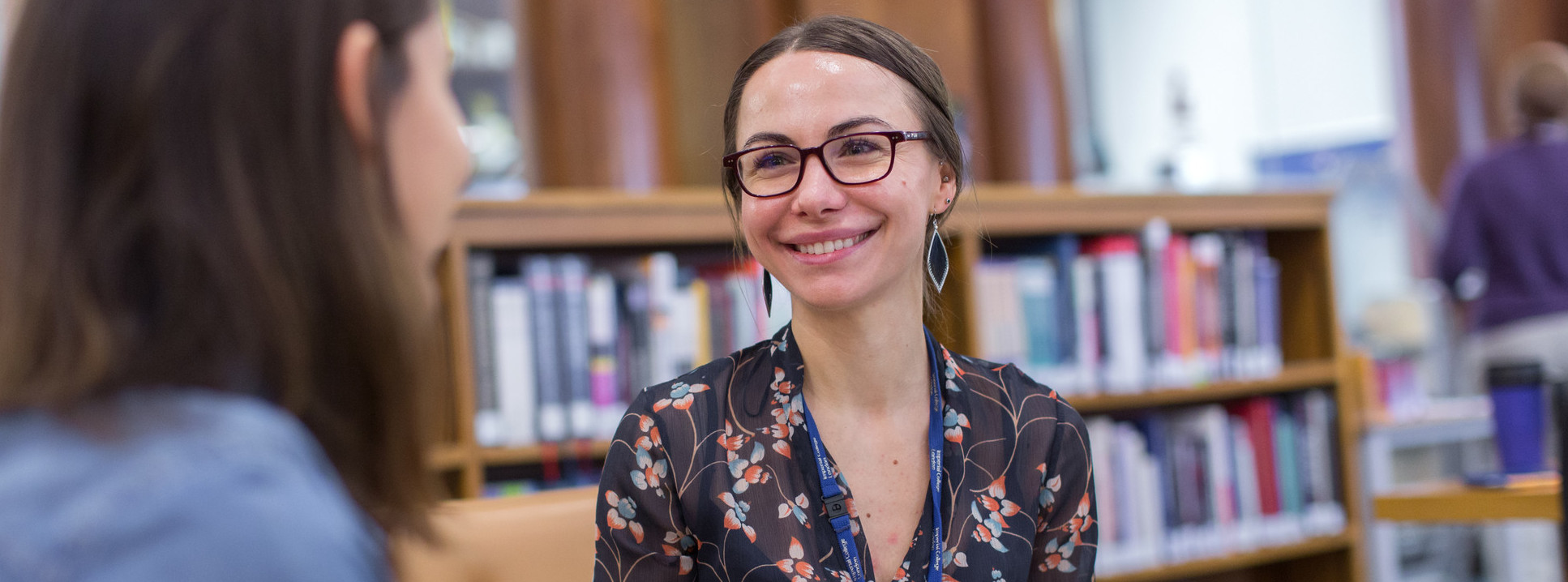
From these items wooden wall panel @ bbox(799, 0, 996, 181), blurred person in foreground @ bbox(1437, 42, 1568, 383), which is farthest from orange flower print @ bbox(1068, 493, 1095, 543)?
blurred person in foreground @ bbox(1437, 42, 1568, 383)

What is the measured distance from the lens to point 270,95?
54cm

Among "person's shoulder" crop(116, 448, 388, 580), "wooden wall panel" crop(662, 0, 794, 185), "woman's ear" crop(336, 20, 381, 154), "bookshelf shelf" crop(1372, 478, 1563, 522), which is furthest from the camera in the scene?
"wooden wall panel" crop(662, 0, 794, 185)

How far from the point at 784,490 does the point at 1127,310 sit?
1617mm

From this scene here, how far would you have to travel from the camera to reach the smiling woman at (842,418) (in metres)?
1.28

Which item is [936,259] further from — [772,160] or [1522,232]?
[1522,232]

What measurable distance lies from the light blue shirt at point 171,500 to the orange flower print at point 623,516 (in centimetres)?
79

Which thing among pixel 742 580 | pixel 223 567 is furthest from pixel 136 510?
pixel 742 580

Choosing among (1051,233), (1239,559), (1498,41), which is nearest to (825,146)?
(1051,233)

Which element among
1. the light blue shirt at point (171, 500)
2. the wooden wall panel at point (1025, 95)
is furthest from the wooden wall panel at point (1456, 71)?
the light blue shirt at point (171, 500)

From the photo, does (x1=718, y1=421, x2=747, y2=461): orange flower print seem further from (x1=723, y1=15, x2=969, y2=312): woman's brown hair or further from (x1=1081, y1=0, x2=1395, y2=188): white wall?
(x1=1081, y1=0, x2=1395, y2=188): white wall

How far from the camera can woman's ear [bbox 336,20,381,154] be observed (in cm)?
56

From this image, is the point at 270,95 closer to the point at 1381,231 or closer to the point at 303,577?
the point at 303,577

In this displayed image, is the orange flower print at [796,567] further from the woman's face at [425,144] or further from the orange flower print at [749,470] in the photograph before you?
A: the woman's face at [425,144]

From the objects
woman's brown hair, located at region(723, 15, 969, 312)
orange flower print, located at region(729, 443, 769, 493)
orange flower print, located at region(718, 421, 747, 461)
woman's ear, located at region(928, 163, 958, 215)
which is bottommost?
orange flower print, located at region(729, 443, 769, 493)
